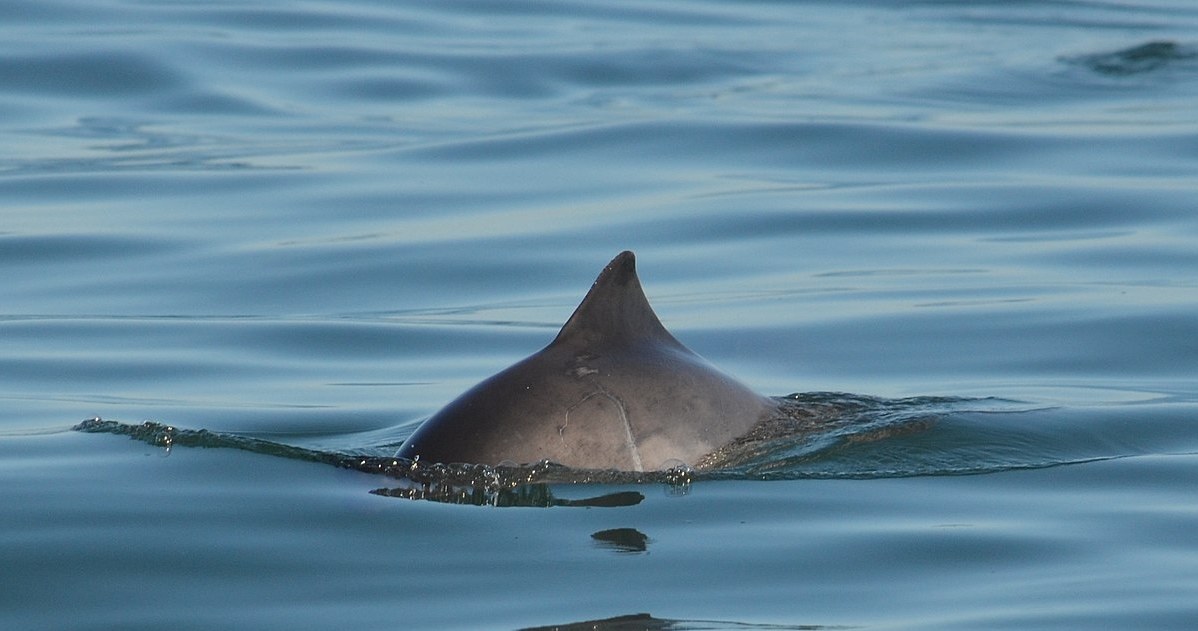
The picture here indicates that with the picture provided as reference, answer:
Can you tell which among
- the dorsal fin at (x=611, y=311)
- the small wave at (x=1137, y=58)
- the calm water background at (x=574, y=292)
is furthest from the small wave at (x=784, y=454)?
the small wave at (x=1137, y=58)

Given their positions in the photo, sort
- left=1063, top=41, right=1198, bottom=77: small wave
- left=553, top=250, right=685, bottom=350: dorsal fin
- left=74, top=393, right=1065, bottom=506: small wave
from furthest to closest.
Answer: left=1063, top=41, right=1198, bottom=77: small wave < left=553, top=250, right=685, bottom=350: dorsal fin < left=74, top=393, right=1065, bottom=506: small wave

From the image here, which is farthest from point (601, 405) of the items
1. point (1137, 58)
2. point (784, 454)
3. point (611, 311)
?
point (1137, 58)

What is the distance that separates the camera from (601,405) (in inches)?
262

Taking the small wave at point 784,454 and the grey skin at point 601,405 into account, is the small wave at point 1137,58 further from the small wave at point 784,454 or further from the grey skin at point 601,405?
the grey skin at point 601,405

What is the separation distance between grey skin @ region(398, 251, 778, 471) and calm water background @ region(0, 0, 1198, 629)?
0.18 meters

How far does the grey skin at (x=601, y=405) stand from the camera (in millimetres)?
6633

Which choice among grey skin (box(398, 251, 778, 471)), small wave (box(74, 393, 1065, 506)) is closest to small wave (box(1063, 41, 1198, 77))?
small wave (box(74, 393, 1065, 506))

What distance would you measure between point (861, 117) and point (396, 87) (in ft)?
18.2

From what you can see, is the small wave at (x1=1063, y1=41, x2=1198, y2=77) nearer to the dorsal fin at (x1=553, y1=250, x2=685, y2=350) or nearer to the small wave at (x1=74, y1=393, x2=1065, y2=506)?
the small wave at (x1=74, y1=393, x2=1065, y2=506)

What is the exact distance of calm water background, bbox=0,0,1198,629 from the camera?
591cm

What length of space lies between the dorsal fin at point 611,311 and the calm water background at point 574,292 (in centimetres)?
57

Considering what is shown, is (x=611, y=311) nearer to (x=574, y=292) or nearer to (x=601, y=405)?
(x=601, y=405)

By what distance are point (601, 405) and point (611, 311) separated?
0.40 m

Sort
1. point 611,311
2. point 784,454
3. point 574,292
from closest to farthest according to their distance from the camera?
point 611,311
point 784,454
point 574,292
